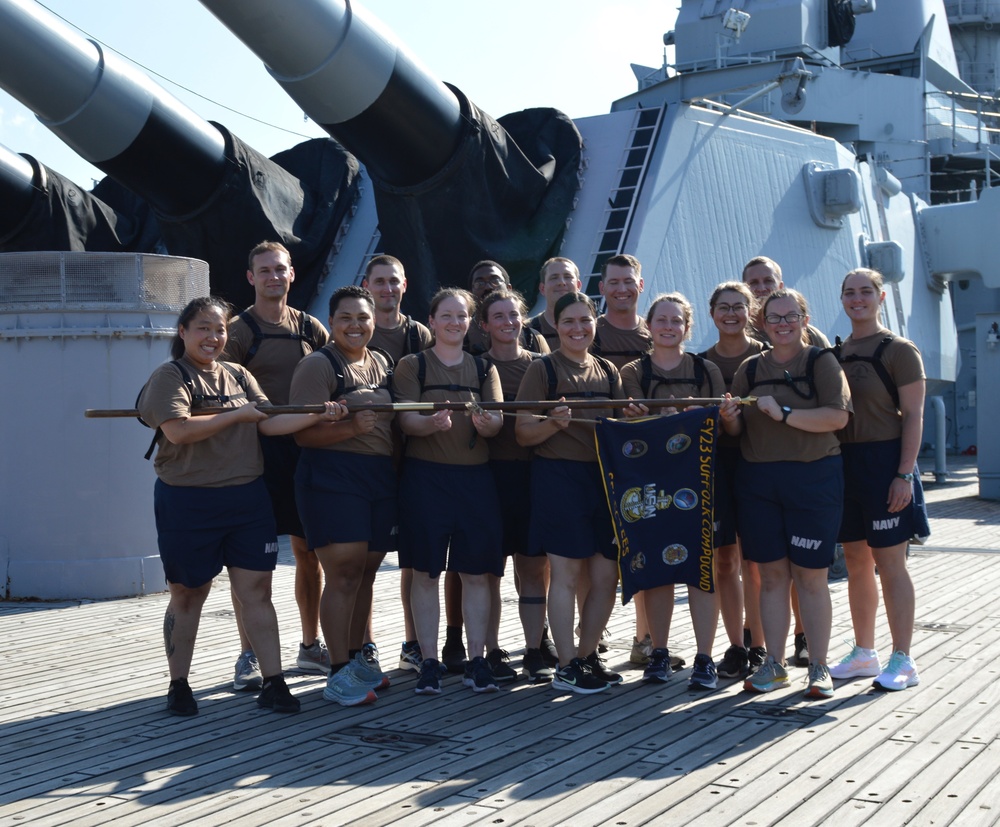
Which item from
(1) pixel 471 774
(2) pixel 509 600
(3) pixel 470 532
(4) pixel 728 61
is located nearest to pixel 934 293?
(4) pixel 728 61

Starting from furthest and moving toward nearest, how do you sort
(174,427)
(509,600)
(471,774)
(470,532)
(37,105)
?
(37,105), (509,600), (470,532), (174,427), (471,774)

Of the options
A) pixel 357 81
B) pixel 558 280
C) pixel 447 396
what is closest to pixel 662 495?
pixel 447 396

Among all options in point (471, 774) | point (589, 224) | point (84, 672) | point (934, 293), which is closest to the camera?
point (471, 774)

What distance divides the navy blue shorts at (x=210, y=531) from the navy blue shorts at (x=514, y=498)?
104cm

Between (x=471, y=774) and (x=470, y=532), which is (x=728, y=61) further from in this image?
(x=471, y=774)

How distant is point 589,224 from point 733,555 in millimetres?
5047

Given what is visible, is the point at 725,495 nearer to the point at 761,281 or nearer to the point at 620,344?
the point at 620,344

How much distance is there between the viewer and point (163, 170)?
8961mm

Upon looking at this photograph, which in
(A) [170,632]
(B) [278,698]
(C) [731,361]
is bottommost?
(B) [278,698]

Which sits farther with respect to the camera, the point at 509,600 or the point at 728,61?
the point at 728,61

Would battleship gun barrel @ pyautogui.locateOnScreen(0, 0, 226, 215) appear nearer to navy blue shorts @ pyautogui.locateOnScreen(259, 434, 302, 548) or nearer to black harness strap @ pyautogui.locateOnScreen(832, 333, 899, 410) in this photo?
navy blue shorts @ pyautogui.locateOnScreen(259, 434, 302, 548)

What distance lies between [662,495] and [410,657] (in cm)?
133

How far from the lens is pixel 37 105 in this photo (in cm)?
825

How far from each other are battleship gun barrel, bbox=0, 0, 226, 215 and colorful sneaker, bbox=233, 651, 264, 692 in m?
4.58
